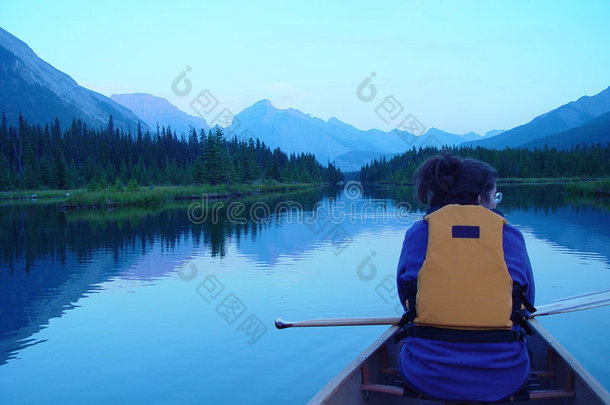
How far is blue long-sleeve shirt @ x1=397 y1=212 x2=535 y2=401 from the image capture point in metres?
3.24

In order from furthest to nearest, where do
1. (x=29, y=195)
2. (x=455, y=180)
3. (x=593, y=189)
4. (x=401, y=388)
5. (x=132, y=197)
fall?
(x=29, y=195), (x=132, y=197), (x=593, y=189), (x=401, y=388), (x=455, y=180)

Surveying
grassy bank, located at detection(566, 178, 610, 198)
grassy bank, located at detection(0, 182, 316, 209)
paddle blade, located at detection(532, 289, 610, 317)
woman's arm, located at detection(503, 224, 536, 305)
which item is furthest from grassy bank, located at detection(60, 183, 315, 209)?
woman's arm, located at detection(503, 224, 536, 305)

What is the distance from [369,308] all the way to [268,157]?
340ft

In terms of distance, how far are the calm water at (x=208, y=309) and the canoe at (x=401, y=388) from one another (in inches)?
83.9

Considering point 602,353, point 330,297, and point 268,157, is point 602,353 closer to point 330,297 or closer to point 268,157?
point 330,297

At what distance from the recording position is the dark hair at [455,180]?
353 cm

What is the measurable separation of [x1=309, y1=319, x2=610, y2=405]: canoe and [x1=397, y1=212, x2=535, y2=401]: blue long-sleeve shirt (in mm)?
384

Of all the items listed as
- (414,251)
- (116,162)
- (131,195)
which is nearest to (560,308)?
(414,251)

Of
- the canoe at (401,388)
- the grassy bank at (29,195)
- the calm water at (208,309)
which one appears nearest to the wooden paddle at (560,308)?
the canoe at (401,388)

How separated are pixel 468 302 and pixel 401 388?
3.74 ft

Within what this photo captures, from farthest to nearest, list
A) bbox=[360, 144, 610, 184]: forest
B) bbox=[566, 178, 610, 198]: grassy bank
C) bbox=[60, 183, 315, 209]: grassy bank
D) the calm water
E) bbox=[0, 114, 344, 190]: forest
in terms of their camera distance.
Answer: bbox=[360, 144, 610, 184]: forest < bbox=[0, 114, 344, 190]: forest < bbox=[60, 183, 315, 209]: grassy bank < bbox=[566, 178, 610, 198]: grassy bank < the calm water

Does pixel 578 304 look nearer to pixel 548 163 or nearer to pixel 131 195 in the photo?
pixel 131 195

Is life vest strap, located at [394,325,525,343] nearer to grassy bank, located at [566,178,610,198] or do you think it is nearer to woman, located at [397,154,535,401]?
woman, located at [397,154,535,401]

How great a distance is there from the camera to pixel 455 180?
3.59m
